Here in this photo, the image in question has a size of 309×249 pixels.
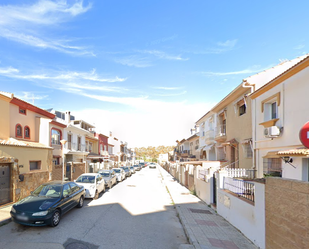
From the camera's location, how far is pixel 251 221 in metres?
6.30

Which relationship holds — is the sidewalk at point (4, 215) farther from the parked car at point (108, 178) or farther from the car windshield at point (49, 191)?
the parked car at point (108, 178)

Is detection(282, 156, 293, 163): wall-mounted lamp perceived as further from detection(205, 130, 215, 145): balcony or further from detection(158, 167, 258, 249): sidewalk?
detection(205, 130, 215, 145): balcony

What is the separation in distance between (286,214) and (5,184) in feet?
39.2

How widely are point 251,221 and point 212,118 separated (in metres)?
15.6

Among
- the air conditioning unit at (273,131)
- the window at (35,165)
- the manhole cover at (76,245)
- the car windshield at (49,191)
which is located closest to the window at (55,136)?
the window at (35,165)

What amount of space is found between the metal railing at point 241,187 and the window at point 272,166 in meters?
3.18

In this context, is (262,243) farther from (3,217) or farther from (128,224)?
(3,217)

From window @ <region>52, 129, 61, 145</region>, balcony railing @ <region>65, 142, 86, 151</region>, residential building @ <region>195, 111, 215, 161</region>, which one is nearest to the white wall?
residential building @ <region>195, 111, 215, 161</region>

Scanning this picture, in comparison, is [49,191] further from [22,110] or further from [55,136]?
[55,136]

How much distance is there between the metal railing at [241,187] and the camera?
6.64 metres

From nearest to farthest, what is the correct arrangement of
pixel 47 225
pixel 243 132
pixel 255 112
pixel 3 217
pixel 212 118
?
pixel 47 225 < pixel 3 217 < pixel 255 112 < pixel 243 132 < pixel 212 118

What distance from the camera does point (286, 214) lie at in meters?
4.61

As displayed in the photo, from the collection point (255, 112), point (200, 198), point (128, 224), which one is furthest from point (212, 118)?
point (128, 224)

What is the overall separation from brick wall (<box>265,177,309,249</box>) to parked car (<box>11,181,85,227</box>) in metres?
6.74
